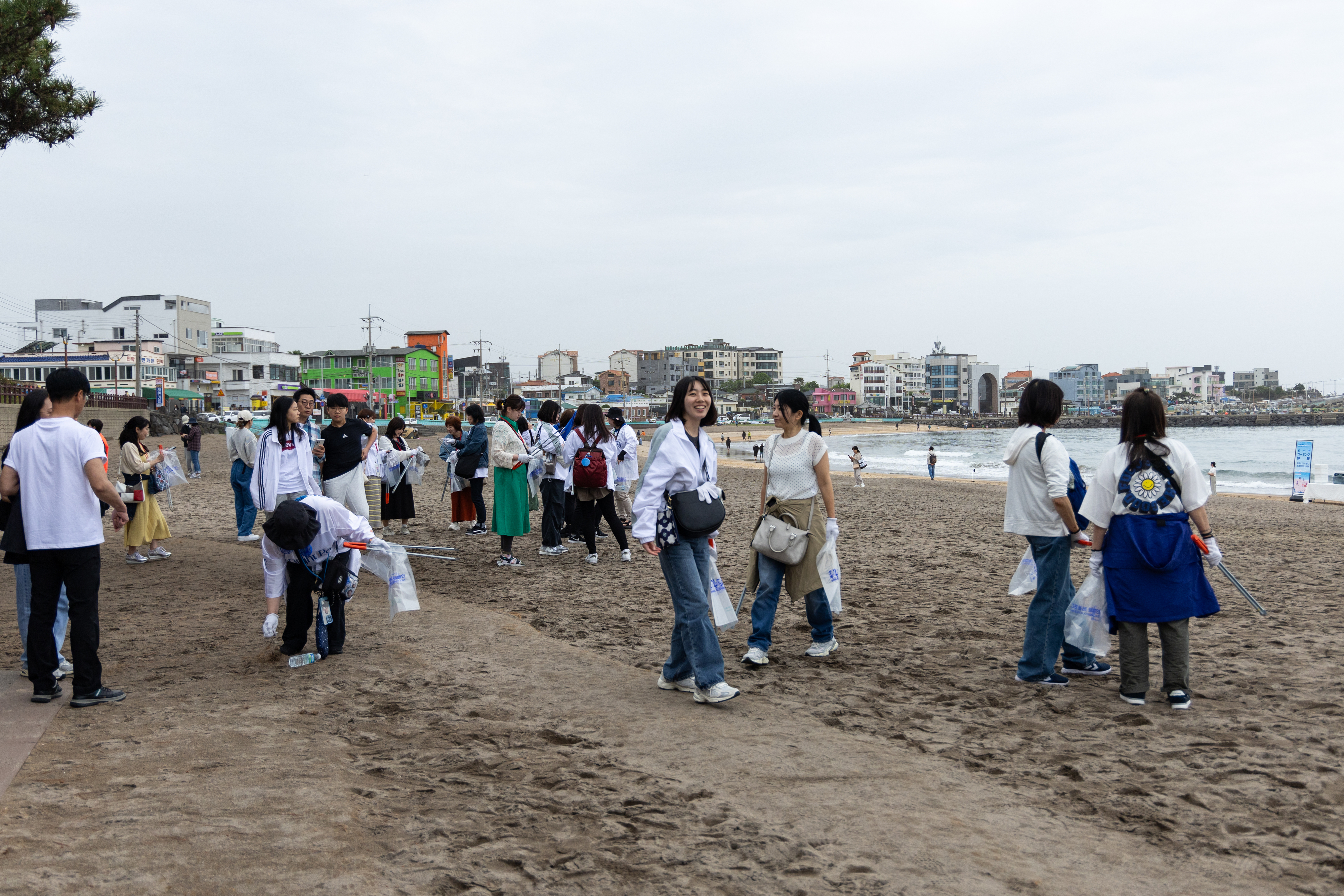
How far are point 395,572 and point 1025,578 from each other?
3.90 meters

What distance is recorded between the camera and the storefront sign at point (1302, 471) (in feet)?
75.5

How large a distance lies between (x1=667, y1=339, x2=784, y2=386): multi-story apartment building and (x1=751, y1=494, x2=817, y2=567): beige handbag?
156411 mm

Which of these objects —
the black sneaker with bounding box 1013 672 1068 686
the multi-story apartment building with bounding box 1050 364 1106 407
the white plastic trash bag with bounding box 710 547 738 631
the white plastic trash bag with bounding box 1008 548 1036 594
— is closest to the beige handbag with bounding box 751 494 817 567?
the white plastic trash bag with bounding box 710 547 738 631

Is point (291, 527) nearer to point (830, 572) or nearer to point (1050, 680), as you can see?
point (830, 572)

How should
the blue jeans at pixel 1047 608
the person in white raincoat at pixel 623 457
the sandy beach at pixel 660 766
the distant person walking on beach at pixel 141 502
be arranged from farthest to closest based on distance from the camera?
the person in white raincoat at pixel 623 457 < the distant person walking on beach at pixel 141 502 < the blue jeans at pixel 1047 608 < the sandy beach at pixel 660 766

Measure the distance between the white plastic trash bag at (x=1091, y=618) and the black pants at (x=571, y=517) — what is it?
5688 millimetres

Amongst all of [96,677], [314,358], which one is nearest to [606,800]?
[96,677]

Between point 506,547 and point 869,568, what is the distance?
3906mm

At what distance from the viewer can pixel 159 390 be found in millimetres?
51500

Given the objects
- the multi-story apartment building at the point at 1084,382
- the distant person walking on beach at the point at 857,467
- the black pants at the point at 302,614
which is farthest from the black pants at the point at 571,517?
the multi-story apartment building at the point at 1084,382

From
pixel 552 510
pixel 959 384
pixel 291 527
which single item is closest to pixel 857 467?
pixel 552 510

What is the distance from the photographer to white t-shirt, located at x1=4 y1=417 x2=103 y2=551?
4418mm

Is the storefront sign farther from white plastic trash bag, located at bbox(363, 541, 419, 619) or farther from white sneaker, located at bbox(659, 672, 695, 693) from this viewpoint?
white plastic trash bag, located at bbox(363, 541, 419, 619)

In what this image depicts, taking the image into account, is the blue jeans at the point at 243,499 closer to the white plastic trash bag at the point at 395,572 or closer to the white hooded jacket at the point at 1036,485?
the white plastic trash bag at the point at 395,572
